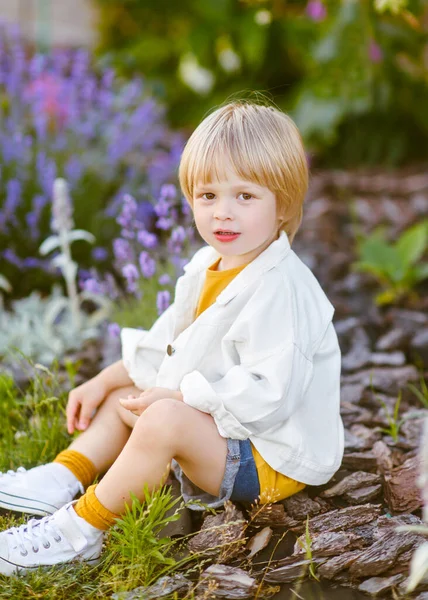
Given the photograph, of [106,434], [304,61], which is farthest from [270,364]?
[304,61]

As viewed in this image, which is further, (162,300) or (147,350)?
(162,300)

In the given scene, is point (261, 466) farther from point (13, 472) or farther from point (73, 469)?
point (13, 472)

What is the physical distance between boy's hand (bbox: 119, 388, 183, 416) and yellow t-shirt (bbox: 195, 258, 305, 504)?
0.24 meters

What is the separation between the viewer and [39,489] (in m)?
2.03

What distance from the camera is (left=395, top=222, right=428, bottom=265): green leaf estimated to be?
346 cm

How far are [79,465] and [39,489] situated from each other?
0.44ft

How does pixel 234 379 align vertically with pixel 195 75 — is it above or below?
below

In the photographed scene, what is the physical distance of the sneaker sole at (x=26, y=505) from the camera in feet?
6.52

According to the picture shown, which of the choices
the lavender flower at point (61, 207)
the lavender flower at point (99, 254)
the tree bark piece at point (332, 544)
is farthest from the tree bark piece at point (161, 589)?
the lavender flower at point (99, 254)

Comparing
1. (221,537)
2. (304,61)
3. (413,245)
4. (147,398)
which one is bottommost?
(221,537)

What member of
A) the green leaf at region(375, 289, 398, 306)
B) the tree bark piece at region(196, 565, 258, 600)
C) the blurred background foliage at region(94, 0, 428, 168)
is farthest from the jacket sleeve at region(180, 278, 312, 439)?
the blurred background foliage at region(94, 0, 428, 168)

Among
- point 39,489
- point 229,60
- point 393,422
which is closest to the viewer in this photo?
point 39,489

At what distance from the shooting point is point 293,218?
2.02 metres

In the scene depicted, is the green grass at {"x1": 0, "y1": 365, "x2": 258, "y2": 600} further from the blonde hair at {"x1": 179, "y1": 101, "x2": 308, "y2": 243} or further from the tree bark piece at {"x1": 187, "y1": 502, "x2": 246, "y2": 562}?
the blonde hair at {"x1": 179, "y1": 101, "x2": 308, "y2": 243}
